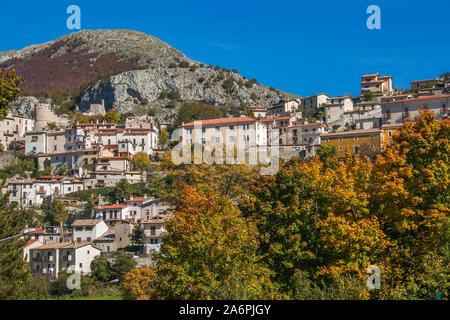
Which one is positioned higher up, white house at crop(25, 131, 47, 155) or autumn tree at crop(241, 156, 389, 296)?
white house at crop(25, 131, 47, 155)

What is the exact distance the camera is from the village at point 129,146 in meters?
59.3

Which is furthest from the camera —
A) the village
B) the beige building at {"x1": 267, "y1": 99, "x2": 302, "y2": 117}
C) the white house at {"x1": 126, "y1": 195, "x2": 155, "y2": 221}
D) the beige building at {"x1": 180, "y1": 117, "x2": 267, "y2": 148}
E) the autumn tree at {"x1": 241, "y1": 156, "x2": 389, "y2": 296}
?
the beige building at {"x1": 267, "y1": 99, "x2": 302, "y2": 117}

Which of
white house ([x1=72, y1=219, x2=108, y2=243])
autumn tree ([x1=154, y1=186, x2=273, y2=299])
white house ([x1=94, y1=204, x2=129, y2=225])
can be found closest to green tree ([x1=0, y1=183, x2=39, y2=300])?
autumn tree ([x1=154, y1=186, x2=273, y2=299])

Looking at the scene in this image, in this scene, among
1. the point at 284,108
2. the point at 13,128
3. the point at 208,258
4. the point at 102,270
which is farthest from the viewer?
the point at 284,108

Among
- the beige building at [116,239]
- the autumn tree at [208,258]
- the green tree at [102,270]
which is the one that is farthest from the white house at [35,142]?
the autumn tree at [208,258]

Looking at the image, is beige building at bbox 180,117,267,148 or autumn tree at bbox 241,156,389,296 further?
beige building at bbox 180,117,267,148

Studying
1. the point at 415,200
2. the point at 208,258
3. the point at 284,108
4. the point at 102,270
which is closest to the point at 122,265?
the point at 102,270

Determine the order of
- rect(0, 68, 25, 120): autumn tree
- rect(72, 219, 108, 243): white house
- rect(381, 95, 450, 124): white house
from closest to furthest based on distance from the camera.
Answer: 1. rect(0, 68, 25, 120): autumn tree
2. rect(72, 219, 108, 243): white house
3. rect(381, 95, 450, 124): white house

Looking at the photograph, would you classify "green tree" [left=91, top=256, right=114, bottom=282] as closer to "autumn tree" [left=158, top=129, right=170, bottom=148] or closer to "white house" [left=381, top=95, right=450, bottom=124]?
"white house" [left=381, top=95, right=450, bottom=124]

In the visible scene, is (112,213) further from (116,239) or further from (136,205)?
(116,239)

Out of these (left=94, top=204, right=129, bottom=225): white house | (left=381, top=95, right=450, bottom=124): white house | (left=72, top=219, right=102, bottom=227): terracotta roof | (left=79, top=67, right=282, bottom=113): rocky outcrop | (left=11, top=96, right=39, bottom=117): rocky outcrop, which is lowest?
(left=72, top=219, right=102, bottom=227): terracotta roof

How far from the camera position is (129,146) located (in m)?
94.1

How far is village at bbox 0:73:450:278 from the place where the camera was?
195ft
